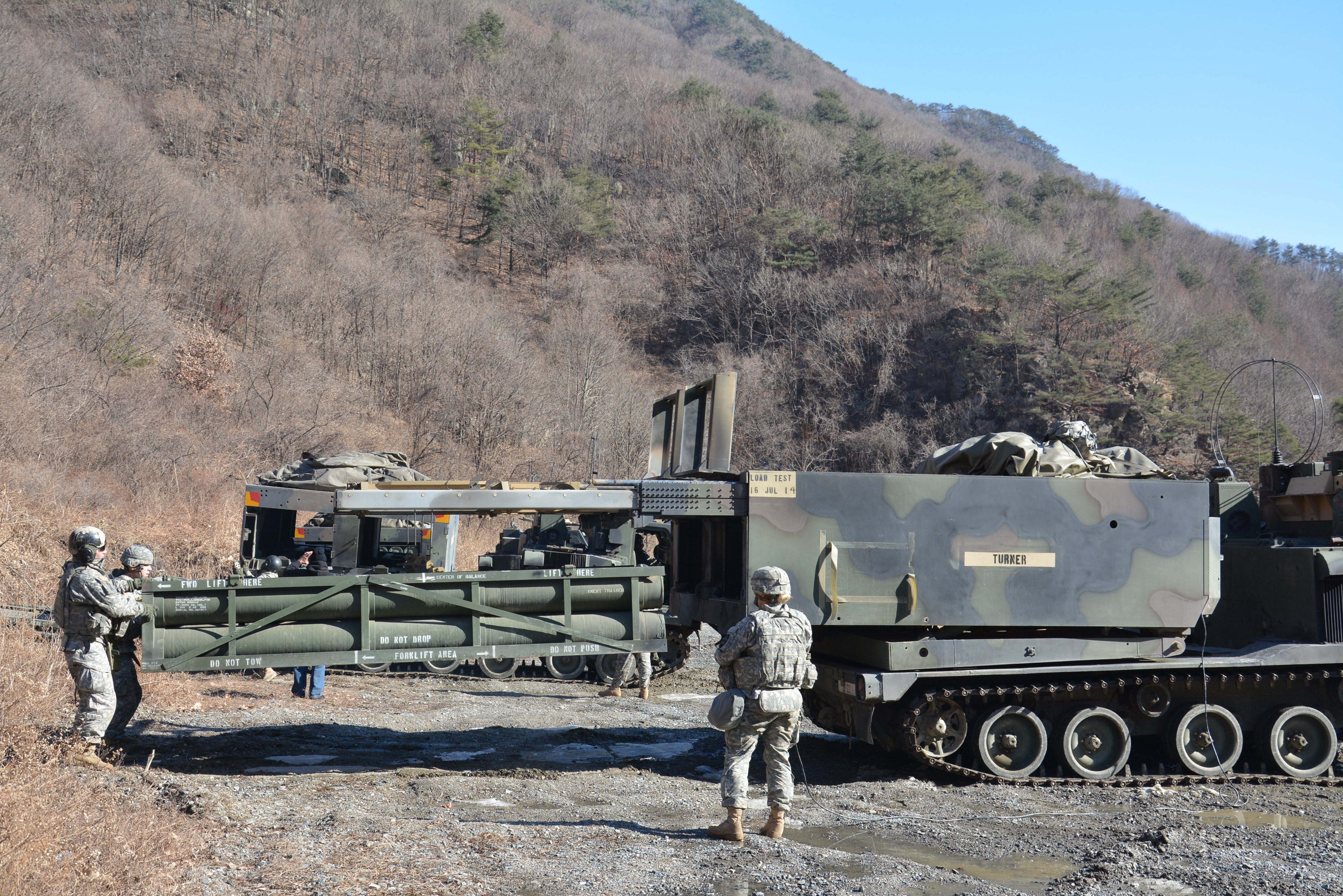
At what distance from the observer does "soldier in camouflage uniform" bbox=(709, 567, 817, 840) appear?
657 centimetres

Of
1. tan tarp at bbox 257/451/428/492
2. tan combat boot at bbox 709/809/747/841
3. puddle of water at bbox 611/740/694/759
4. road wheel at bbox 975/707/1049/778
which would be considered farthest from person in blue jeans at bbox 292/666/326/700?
road wheel at bbox 975/707/1049/778

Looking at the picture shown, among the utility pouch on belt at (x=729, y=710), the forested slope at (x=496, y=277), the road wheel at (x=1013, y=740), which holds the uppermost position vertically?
the forested slope at (x=496, y=277)

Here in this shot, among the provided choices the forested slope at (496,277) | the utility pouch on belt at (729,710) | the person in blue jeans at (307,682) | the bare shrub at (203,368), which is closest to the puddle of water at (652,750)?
the utility pouch on belt at (729,710)

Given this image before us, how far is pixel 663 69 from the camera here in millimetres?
72062

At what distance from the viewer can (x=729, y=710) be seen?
658 cm

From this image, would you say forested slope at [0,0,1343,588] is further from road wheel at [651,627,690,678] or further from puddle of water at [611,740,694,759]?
puddle of water at [611,740,694,759]

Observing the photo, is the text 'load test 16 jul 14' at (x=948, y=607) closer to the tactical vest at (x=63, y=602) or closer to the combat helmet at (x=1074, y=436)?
the combat helmet at (x=1074, y=436)

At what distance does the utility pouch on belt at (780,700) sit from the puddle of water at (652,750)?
2.95m

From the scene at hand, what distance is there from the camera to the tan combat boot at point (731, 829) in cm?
655

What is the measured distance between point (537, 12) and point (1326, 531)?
7951cm

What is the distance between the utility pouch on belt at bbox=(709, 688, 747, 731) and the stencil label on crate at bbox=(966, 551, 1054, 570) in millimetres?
2553

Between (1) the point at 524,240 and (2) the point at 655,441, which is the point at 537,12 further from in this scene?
(2) the point at 655,441

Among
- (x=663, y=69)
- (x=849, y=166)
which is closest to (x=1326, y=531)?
(x=849, y=166)

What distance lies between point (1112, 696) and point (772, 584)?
3.80m
